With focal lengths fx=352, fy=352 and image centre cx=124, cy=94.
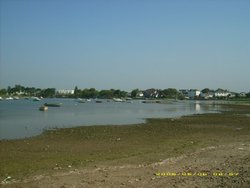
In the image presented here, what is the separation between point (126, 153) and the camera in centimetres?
1841

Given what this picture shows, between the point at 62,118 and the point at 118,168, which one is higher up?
the point at 118,168

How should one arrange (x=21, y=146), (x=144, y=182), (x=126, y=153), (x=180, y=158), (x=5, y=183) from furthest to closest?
1. (x=21, y=146)
2. (x=126, y=153)
3. (x=180, y=158)
4. (x=5, y=183)
5. (x=144, y=182)

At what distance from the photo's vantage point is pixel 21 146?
22.2m

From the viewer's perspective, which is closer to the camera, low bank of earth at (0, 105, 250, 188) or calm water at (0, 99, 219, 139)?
low bank of earth at (0, 105, 250, 188)

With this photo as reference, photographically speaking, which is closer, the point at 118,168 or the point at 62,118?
the point at 118,168

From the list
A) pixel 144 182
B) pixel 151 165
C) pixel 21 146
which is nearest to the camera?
pixel 144 182

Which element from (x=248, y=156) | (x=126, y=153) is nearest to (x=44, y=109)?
(x=126, y=153)

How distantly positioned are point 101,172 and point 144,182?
7.51 feet

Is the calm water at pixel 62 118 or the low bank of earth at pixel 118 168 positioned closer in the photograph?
the low bank of earth at pixel 118 168

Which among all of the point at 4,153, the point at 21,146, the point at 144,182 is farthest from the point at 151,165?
the point at 21,146

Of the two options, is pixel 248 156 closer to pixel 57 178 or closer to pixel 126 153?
pixel 126 153

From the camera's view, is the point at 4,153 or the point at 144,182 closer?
the point at 144,182

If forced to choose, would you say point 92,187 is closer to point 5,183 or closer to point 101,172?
point 101,172

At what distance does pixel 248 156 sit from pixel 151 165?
4252 mm
